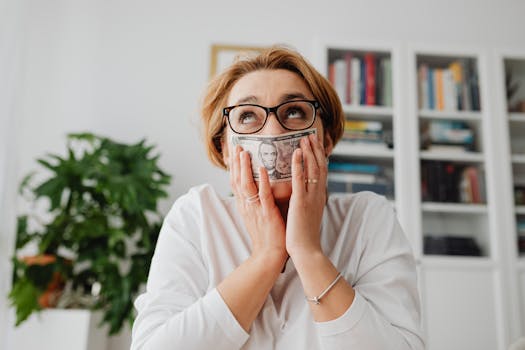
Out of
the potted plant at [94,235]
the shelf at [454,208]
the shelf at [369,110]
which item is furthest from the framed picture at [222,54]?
the shelf at [454,208]

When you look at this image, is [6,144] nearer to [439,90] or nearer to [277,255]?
[277,255]

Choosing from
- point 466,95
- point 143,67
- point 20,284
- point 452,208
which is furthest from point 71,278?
point 466,95

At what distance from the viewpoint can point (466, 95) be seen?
2.23 m

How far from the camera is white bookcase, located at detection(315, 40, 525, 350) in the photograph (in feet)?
6.50

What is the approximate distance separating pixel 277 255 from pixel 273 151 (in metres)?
0.22

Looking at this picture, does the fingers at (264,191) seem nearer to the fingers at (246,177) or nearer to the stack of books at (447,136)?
the fingers at (246,177)

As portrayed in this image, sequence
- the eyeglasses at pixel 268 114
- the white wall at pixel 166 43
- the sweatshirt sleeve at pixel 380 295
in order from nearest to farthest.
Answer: the sweatshirt sleeve at pixel 380 295 < the eyeglasses at pixel 268 114 < the white wall at pixel 166 43

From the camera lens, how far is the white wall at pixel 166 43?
2348 millimetres

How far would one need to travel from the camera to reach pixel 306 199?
0.85m

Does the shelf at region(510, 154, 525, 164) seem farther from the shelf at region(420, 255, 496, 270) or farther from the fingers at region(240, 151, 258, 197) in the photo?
the fingers at region(240, 151, 258, 197)

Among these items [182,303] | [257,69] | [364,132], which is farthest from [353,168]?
[182,303]

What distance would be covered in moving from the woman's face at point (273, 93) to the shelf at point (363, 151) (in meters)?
1.16

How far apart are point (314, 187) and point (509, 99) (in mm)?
1945

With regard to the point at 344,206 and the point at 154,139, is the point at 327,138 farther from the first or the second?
the point at 154,139
